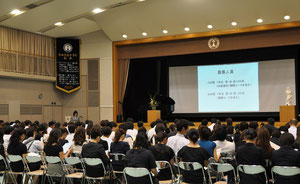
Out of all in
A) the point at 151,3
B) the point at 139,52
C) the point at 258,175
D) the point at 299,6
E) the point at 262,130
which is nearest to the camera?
→ the point at 258,175

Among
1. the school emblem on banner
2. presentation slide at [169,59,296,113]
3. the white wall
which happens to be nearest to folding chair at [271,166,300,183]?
presentation slide at [169,59,296,113]

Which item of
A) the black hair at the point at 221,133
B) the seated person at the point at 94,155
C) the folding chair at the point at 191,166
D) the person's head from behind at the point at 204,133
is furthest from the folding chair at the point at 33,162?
the black hair at the point at 221,133

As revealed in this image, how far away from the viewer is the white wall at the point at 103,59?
1712cm

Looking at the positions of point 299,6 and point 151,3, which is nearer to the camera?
point 299,6

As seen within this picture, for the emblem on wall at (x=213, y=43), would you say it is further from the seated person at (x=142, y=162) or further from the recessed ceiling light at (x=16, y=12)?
the seated person at (x=142, y=162)

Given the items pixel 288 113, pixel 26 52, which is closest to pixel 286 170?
pixel 288 113

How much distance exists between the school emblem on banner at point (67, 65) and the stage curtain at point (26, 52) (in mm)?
311

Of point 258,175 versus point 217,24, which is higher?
point 217,24

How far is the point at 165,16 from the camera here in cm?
1455

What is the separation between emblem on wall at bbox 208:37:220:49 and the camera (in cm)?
1520

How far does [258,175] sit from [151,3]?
10264 millimetres

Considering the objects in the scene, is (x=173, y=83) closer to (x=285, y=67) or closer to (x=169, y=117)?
(x=169, y=117)

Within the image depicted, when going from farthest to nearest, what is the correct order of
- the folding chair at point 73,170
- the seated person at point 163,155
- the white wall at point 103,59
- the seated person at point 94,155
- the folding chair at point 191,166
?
the white wall at point 103,59
the folding chair at point 73,170
the seated person at point 94,155
the seated person at point 163,155
the folding chair at point 191,166

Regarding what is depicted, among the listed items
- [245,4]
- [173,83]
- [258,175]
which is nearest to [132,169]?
[258,175]
